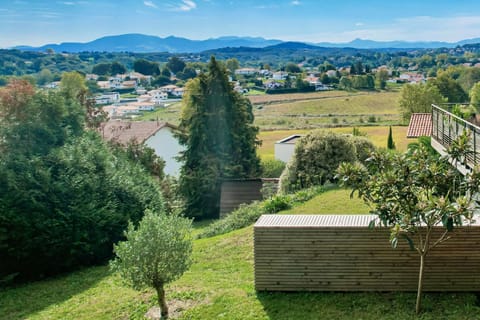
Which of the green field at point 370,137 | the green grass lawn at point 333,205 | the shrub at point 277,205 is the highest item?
the green grass lawn at point 333,205

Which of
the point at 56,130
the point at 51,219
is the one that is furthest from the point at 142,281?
the point at 56,130

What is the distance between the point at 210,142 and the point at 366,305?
20.1 metres

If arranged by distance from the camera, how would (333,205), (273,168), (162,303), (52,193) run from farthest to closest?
(273,168) < (333,205) < (52,193) < (162,303)

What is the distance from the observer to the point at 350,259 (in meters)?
7.47

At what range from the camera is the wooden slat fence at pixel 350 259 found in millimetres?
7172

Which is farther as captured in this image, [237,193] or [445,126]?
[237,193]

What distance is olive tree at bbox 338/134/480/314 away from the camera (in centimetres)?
611

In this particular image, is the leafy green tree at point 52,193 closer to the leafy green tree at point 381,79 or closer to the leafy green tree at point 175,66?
the leafy green tree at point 381,79

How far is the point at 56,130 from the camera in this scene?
1442 centimetres

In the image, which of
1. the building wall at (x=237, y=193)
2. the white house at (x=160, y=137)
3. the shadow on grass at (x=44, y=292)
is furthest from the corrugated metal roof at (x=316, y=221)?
the white house at (x=160, y=137)

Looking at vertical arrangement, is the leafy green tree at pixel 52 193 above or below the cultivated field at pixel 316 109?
above

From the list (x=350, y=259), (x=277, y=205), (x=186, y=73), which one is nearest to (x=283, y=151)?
(x=277, y=205)

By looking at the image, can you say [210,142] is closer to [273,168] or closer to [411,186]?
[273,168]

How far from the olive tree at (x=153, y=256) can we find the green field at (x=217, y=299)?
0.68m
